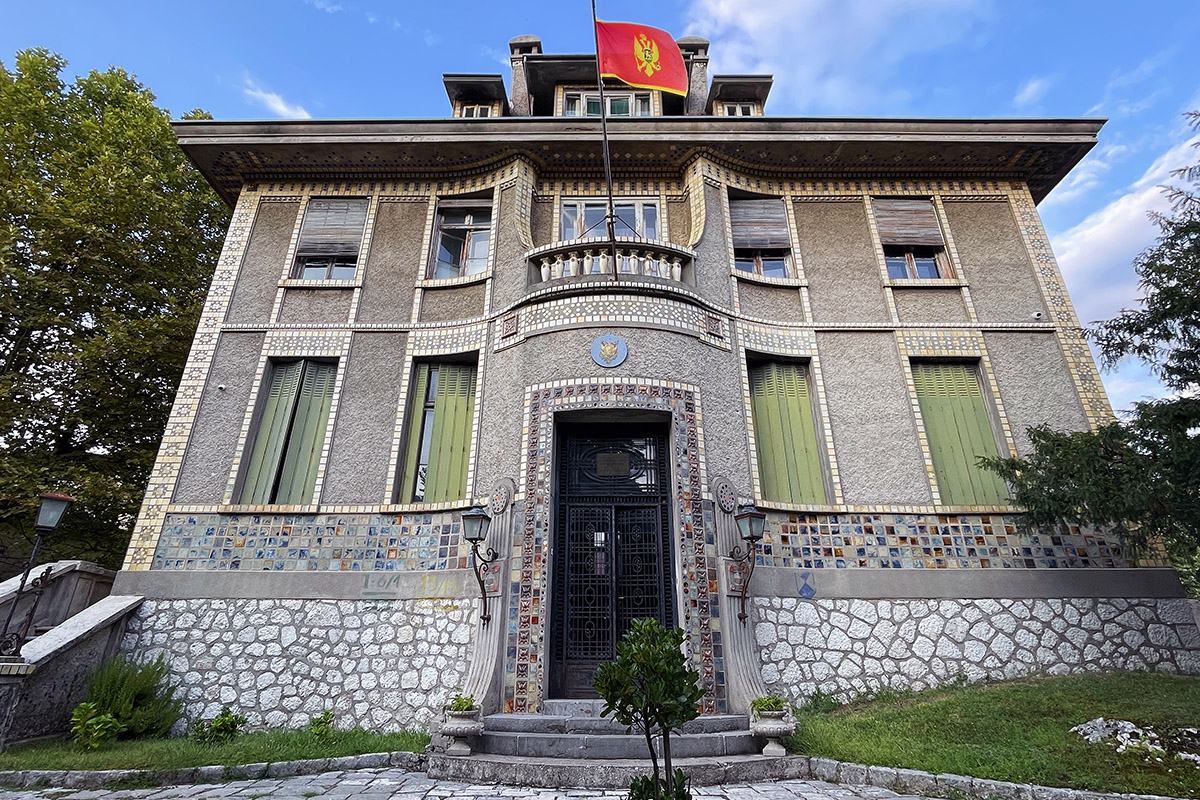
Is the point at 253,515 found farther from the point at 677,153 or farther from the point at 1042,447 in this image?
the point at 1042,447

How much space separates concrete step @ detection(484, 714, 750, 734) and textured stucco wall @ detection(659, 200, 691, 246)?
762 cm

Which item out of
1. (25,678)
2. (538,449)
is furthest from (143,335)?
(538,449)

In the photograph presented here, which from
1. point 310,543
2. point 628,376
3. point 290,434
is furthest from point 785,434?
point 290,434

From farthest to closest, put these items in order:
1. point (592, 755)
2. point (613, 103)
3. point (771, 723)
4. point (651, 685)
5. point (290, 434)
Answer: point (613, 103)
point (290, 434)
point (771, 723)
point (592, 755)
point (651, 685)

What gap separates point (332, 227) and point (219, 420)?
4118 millimetres

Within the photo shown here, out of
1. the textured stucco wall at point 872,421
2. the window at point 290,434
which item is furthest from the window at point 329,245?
the textured stucco wall at point 872,421

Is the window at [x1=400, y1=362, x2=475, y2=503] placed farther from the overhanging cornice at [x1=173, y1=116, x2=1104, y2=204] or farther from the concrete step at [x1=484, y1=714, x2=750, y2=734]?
the overhanging cornice at [x1=173, y1=116, x2=1104, y2=204]

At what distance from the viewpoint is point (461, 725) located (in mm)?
6145

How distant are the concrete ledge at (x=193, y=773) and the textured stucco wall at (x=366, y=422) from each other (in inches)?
146

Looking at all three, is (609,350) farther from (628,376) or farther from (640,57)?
(640,57)

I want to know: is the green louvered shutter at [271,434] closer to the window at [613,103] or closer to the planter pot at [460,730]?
the planter pot at [460,730]

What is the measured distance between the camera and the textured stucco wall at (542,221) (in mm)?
10867

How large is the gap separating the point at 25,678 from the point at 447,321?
6.89 m

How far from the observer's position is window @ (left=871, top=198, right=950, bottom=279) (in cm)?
1095
